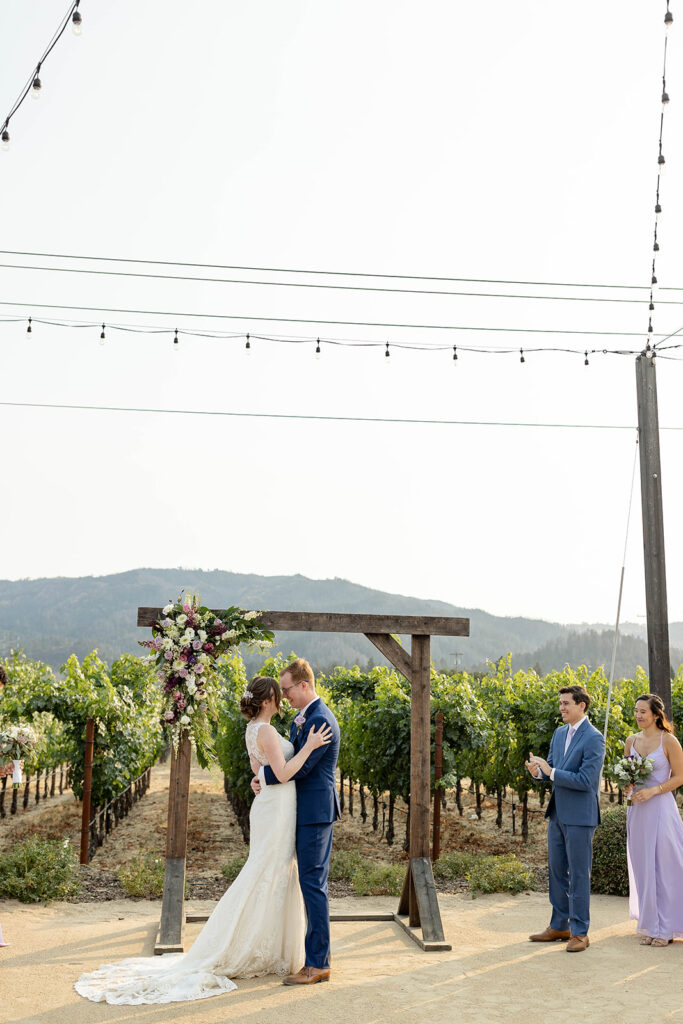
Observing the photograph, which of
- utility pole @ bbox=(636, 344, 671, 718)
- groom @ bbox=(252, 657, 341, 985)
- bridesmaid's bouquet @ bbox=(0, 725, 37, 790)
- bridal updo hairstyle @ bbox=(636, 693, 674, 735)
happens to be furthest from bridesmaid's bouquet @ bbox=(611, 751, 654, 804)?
bridesmaid's bouquet @ bbox=(0, 725, 37, 790)

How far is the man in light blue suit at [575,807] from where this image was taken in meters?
5.70

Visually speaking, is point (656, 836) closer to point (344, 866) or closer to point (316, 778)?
point (316, 778)

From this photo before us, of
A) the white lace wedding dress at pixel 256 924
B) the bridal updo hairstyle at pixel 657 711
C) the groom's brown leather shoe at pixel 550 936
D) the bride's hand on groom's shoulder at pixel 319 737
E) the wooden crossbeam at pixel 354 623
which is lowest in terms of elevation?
the groom's brown leather shoe at pixel 550 936

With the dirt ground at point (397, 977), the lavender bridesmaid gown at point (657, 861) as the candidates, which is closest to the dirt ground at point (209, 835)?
the dirt ground at point (397, 977)

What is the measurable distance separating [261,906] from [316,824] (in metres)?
0.51

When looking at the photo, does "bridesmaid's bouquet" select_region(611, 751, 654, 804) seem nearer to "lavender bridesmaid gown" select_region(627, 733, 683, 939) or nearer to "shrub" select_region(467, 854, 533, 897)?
"lavender bridesmaid gown" select_region(627, 733, 683, 939)

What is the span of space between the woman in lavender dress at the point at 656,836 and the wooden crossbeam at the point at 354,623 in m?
1.41

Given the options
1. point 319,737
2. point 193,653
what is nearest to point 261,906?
point 319,737

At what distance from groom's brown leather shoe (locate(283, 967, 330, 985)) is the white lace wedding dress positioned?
13cm

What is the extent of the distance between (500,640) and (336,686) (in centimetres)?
13253

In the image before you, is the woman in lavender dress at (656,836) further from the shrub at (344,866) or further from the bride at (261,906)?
the shrub at (344,866)

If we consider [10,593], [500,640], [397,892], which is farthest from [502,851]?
[10,593]

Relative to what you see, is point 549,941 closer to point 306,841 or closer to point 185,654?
Result: point 306,841

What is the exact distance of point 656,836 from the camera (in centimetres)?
608
